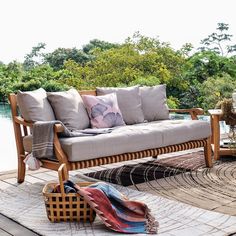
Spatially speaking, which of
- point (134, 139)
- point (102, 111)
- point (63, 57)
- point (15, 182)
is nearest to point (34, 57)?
A: point (63, 57)

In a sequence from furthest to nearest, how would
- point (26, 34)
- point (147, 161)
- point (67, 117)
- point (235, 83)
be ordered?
point (26, 34) < point (235, 83) < point (147, 161) < point (67, 117)

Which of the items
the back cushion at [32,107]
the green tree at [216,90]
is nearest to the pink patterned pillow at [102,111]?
the back cushion at [32,107]

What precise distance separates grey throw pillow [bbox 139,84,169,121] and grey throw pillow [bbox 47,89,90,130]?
0.84 metres

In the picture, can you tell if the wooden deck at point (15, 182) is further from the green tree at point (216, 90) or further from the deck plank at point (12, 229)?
the green tree at point (216, 90)

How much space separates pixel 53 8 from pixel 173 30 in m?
2.69

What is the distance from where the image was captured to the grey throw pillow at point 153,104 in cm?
474

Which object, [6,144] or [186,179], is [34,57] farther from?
[186,179]

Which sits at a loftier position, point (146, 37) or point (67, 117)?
point (146, 37)

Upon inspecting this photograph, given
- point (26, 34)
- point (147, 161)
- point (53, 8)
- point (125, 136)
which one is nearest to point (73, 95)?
point (125, 136)

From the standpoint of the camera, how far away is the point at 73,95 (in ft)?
13.8

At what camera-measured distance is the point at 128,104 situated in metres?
4.57

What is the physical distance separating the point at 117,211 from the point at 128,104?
1.93m

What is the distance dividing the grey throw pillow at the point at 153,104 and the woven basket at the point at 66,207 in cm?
205

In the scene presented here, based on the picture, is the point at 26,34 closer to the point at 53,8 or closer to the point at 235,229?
the point at 53,8
